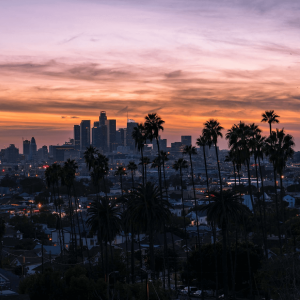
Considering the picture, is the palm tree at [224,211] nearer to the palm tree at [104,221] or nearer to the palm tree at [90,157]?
the palm tree at [104,221]

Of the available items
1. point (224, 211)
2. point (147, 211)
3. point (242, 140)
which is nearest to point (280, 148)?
point (242, 140)

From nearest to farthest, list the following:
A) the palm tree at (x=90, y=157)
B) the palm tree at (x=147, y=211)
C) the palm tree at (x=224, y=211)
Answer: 1. the palm tree at (x=224, y=211)
2. the palm tree at (x=147, y=211)
3. the palm tree at (x=90, y=157)

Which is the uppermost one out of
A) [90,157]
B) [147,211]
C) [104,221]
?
[90,157]

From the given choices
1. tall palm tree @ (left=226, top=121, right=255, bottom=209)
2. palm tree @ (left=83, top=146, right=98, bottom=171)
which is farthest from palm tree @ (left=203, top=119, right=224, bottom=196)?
palm tree @ (left=83, top=146, right=98, bottom=171)

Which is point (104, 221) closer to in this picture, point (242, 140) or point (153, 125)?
point (153, 125)

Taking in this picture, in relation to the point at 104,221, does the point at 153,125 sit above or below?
above

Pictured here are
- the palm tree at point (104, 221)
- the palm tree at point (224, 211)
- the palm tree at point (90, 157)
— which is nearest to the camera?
the palm tree at point (224, 211)

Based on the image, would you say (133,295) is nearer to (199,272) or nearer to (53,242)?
(199,272)

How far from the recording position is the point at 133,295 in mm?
38531

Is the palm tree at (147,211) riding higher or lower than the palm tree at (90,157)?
lower

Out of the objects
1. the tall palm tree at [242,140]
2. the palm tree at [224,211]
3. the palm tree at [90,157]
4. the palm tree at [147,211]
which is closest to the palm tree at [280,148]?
the tall palm tree at [242,140]

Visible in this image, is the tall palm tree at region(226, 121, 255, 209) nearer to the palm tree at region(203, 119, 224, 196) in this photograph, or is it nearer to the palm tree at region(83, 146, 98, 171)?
the palm tree at region(203, 119, 224, 196)

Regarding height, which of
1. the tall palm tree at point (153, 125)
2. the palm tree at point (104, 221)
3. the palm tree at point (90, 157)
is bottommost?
the palm tree at point (104, 221)

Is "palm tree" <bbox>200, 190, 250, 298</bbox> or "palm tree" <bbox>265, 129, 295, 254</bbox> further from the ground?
"palm tree" <bbox>265, 129, 295, 254</bbox>
